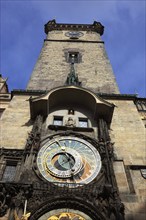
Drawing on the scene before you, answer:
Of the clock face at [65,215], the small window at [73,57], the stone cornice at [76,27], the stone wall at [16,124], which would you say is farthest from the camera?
the stone cornice at [76,27]

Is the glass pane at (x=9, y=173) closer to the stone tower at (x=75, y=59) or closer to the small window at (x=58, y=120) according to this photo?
the small window at (x=58, y=120)

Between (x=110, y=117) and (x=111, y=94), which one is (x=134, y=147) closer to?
(x=110, y=117)

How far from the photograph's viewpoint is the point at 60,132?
11.7 m

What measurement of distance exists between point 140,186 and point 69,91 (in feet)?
17.1

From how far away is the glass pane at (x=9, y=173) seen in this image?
9.93 metres

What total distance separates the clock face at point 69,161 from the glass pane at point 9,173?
0.87 metres

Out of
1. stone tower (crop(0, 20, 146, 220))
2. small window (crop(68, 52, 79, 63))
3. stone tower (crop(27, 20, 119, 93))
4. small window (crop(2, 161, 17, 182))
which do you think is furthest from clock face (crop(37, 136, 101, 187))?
small window (crop(68, 52, 79, 63))

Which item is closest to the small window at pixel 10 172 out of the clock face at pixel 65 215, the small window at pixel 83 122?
the clock face at pixel 65 215

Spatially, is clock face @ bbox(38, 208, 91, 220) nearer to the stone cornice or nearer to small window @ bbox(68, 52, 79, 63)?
small window @ bbox(68, 52, 79, 63)

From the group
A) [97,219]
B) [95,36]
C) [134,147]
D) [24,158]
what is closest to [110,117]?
[134,147]

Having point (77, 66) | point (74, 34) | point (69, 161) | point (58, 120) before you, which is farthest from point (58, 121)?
point (74, 34)

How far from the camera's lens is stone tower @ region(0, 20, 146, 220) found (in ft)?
28.3

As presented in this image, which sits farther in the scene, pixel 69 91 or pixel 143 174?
pixel 69 91

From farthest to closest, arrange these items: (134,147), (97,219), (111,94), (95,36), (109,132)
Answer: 1. (95,36)
2. (111,94)
3. (109,132)
4. (134,147)
5. (97,219)
